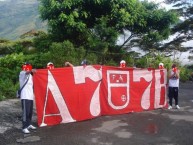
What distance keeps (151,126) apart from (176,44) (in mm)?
24048

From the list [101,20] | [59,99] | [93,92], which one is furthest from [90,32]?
[59,99]

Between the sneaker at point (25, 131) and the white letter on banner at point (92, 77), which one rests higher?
the white letter on banner at point (92, 77)

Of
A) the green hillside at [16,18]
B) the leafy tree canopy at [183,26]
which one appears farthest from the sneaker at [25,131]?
the green hillside at [16,18]

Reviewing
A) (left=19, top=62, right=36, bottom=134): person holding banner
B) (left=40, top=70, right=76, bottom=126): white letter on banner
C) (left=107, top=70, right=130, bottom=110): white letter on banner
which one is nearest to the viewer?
(left=19, top=62, right=36, bottom=134): person holding banner

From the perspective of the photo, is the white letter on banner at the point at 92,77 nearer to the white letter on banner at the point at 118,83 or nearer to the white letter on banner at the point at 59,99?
the white letter on banner at the point at 118,83

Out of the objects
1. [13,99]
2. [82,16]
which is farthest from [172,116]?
[82,16]

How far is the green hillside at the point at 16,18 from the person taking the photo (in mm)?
87081

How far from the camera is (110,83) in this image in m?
11.8

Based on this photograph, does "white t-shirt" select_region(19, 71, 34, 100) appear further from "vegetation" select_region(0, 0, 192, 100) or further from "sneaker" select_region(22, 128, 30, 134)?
"vegetation" select_region(0, 0, 192, 100)

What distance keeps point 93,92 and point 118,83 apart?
3.80 feet

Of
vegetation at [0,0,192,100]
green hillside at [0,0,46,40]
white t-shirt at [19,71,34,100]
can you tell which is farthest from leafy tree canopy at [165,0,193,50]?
green hillside at [0,0,46,40]

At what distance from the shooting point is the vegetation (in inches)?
668

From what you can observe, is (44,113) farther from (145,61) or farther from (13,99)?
(145,61)

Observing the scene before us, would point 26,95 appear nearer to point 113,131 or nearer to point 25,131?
point 25,131
